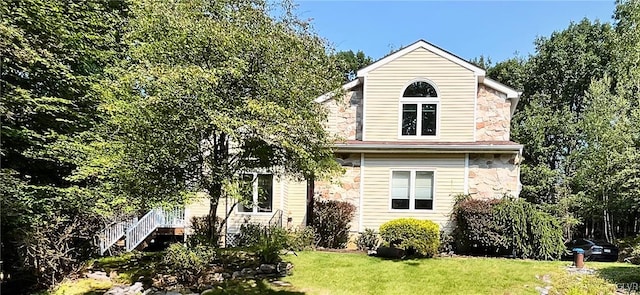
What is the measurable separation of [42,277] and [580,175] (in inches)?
900

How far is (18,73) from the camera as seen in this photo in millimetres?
9531

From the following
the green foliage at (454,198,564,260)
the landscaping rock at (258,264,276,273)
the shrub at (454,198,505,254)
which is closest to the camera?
the landscaping rock at (258,264,276,273)

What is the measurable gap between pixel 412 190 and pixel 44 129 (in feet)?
33.7

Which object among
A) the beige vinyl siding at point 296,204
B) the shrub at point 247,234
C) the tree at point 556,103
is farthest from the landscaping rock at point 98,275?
the tree at point 556,103

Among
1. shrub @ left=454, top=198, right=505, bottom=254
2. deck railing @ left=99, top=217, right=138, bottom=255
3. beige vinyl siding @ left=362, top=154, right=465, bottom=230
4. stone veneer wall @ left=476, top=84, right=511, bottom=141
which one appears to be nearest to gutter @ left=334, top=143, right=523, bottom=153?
beige vinyl siding @ left=362, top=154, right=465, bottom=230

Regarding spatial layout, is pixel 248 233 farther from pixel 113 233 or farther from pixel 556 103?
pixel 556 103

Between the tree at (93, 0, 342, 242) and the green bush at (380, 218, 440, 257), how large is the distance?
379 centimetres

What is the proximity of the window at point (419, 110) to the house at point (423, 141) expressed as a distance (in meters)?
0.03

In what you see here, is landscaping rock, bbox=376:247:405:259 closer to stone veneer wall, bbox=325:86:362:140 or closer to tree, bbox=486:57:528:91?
stone veneer wall, bbox=325:86:362:140

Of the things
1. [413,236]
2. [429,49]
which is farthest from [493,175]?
[429,49]

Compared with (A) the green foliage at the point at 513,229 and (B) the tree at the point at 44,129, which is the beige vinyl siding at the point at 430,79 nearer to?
(A) the green foliage at the point at 513,229

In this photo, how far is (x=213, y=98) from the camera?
6.66 meters

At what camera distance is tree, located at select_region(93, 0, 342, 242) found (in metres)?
6.64

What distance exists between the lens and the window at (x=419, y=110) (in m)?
13.3
